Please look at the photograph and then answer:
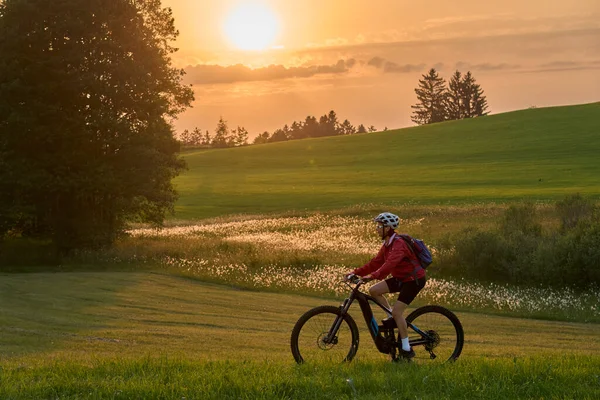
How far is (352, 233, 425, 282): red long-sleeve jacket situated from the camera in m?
12.0

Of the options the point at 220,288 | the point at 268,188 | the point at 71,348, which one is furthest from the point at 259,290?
the point at 268,188

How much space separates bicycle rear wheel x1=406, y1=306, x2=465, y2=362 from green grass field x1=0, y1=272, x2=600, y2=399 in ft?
1.37

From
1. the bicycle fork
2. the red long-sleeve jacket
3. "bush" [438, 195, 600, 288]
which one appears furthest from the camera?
"bush" [438, 195, 600, 288]

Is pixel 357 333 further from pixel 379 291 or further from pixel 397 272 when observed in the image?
pixel 397 272

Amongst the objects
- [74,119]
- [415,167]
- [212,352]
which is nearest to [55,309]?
[212,352]

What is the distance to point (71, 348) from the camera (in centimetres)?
1589

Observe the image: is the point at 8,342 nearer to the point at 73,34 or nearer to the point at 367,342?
the point at 367,342

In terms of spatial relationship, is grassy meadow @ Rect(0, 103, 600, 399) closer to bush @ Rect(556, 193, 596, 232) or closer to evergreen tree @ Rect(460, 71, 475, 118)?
bush @ Rect(556, 193, 596, 232)

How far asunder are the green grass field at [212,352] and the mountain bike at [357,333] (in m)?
0.38

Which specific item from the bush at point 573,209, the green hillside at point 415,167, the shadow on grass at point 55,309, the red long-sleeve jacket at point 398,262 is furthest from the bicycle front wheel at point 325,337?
the green hillside at point 415,167

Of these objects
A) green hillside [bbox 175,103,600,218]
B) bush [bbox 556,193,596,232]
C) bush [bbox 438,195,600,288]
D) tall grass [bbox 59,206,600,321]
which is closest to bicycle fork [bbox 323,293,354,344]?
tall grass [bbox 59,206,600,321]

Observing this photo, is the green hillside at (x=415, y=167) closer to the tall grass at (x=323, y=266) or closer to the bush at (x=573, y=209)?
the bush at (x=573, y=209)

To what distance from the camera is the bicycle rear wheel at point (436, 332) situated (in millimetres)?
12883

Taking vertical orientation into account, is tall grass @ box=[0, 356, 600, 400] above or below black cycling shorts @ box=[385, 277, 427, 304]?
below
